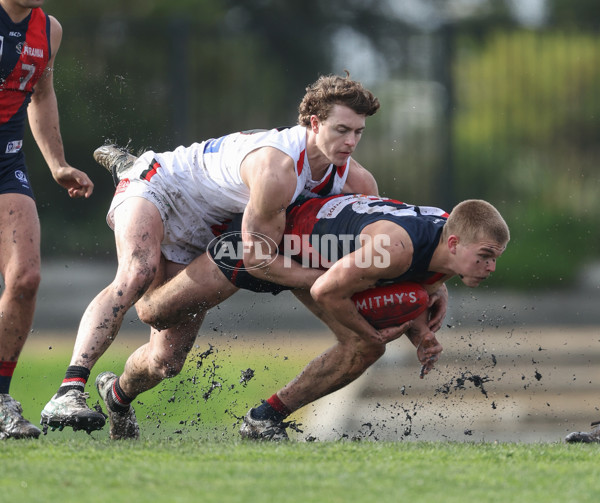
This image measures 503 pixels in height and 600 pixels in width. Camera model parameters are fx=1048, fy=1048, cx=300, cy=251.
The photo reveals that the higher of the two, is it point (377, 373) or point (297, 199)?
point (297, 199)

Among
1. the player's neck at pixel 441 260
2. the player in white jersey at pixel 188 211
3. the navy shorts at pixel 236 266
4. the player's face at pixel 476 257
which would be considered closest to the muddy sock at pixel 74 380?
the player in white jersey at pixel 188 211

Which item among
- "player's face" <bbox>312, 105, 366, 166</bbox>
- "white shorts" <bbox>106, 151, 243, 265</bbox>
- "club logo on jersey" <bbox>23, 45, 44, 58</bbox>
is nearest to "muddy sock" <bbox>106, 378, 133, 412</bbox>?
"white shorts" <bbox>106, 151, 243, 265</bbox>

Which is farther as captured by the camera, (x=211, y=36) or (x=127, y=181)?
(x=211, y=36)

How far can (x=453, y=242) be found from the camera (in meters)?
4.92

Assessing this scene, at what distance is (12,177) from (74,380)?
1.10m

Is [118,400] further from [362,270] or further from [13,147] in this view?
[362,270]

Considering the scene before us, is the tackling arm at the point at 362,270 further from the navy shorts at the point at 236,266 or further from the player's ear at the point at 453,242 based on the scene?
the navy shorts at the point at 236,266

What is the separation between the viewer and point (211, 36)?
35.5 feet

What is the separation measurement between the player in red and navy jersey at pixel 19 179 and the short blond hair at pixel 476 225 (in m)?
1.92

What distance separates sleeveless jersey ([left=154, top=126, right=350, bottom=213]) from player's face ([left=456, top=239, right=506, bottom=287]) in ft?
2.93

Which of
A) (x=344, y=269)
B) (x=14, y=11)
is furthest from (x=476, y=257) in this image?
(x=14, y=11)

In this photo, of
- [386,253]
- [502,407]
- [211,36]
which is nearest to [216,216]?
[386,253]

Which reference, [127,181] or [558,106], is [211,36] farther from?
[127,181]

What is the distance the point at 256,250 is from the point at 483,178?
6640mm
